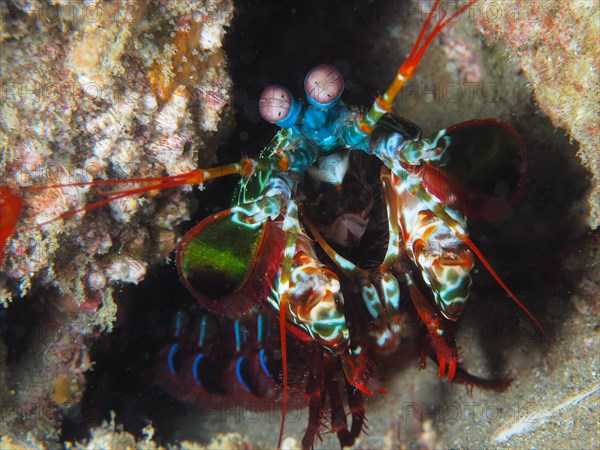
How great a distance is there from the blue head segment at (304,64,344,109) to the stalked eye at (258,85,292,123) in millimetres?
114

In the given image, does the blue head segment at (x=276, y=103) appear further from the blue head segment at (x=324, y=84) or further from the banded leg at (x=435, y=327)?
the banded leg at (x=435, y=327)

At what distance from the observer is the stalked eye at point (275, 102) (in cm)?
227

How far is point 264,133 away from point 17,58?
209cm

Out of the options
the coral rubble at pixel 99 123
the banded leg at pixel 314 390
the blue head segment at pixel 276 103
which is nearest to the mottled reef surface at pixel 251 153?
the coral rubble at pixel 99 123

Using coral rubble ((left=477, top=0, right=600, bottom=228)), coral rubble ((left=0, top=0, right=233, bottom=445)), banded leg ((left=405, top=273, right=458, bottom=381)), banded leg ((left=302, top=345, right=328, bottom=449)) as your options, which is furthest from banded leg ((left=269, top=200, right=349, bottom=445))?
coral rubble ((left=477, top=0, right=600, bottom=228))

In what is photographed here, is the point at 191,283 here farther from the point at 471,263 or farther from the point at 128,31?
the point at 471,263

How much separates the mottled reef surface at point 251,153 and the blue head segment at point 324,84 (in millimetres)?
576

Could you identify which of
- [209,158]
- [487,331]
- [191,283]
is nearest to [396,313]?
[191,283]

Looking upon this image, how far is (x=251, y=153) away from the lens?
3939 mm

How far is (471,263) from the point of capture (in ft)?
7.93

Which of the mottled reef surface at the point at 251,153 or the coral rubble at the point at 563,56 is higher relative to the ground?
the coral rubble at the point at 563,56

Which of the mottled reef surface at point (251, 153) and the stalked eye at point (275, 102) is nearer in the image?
the mottled reef surface at point (251, 153)

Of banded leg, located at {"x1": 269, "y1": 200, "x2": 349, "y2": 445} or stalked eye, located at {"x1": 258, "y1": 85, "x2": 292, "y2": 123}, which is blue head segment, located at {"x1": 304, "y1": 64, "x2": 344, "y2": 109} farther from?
banded leg, located at {"x1": 269, "y1": 200, "x2": 349, "y2": 445}

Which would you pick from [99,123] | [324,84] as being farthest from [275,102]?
[99,123]
